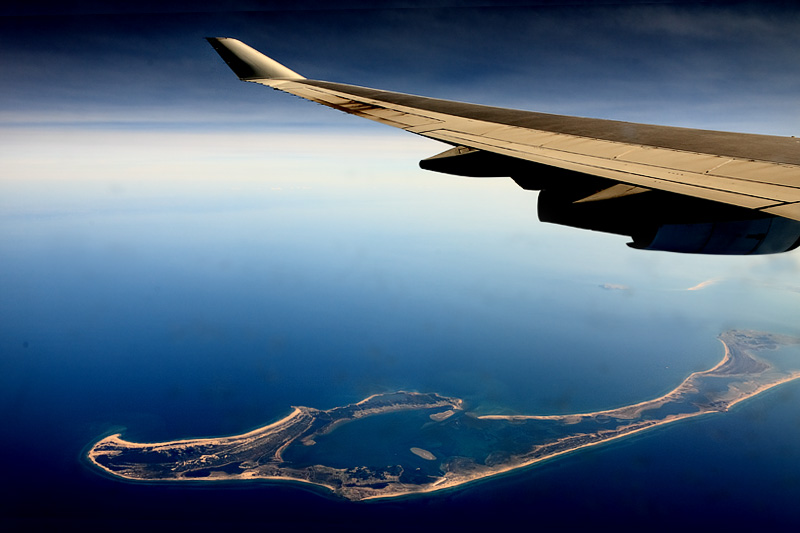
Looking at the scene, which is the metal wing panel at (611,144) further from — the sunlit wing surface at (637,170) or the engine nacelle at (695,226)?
the engine nacelle at (695,226)

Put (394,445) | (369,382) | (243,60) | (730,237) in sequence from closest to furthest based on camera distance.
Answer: (730,237)
(243,60)
(394,445)
(369,382)

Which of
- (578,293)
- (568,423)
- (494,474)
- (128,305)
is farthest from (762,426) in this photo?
(128,305)

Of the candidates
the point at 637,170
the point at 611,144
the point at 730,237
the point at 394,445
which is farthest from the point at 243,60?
the point at 394,445

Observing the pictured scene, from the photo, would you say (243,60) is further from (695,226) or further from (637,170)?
(695,226)

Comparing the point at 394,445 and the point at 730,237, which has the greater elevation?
the point at 730,237

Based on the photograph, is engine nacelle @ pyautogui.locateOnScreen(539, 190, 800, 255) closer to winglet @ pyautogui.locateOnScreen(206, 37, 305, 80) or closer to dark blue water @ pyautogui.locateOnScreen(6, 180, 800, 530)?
winglet @ pyautogui.locateOnScreen(206, 37, 305, 80)

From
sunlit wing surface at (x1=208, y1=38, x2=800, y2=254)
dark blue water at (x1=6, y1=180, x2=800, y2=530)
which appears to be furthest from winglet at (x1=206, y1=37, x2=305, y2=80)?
dark blue water at (x1=6, y1=180, x2=800, y2=530)
